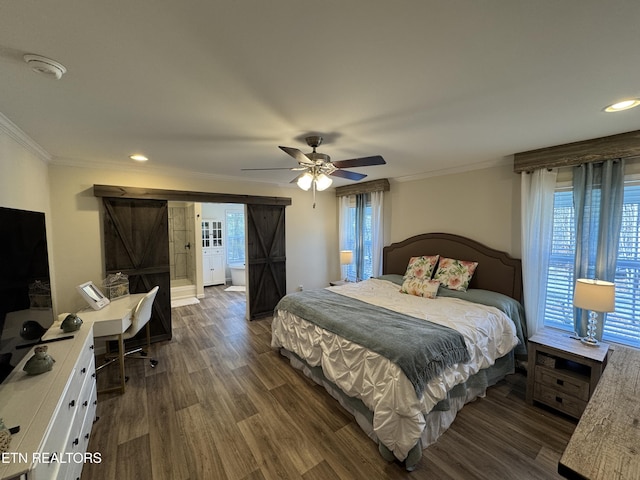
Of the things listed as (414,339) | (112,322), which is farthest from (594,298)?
(112,322)

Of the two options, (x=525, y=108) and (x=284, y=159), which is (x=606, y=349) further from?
(x=284, y=159)

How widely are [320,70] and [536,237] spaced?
9.88 feet

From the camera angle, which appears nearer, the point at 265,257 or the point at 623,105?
the point at 623,105

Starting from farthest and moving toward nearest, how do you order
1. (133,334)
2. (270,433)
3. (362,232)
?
1. (362,232)
2. (133,334)
3. (270,433)

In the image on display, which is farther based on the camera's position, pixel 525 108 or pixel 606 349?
pixel 606 349

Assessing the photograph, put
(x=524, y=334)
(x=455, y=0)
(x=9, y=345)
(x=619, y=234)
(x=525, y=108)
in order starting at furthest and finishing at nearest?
(x=524, y=334) → (x=619, y=234) → (x=525, y=108) → (x=9, y=345) → (x=455, y=0)

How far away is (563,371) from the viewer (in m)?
2.22

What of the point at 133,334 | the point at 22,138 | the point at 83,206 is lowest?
the point at 133,334

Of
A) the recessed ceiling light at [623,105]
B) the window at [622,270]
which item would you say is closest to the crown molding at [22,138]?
the recessed ceiling light at [623,105]

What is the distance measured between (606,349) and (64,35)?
410cm

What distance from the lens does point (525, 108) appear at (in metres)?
1.76

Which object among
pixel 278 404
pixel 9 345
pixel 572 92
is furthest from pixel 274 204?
pixel 572 92

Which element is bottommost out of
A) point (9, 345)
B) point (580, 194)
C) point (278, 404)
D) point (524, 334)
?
point (278, 404)

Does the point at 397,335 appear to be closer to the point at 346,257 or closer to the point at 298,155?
the point at 298,155
